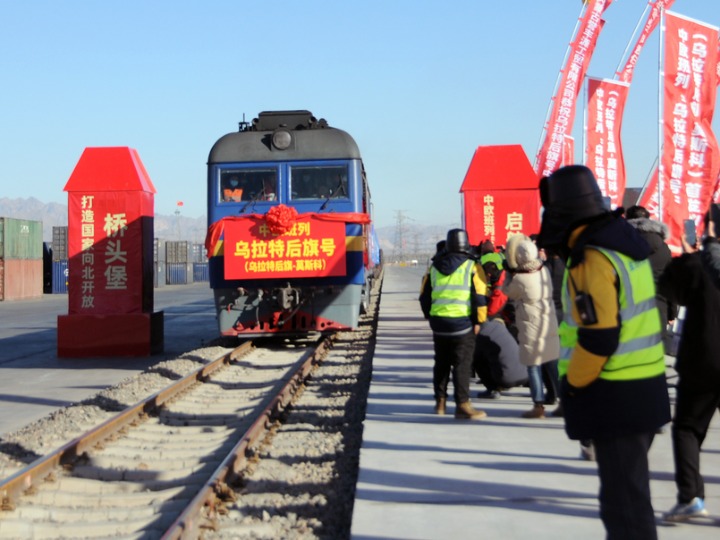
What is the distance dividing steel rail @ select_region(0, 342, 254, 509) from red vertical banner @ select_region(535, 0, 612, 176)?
37.7 feet

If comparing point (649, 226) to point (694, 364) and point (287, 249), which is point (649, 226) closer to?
point (694, 364)

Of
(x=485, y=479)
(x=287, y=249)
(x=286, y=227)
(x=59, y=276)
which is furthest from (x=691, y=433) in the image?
(x=59, y=276)

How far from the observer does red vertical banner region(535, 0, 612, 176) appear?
20.6 metres

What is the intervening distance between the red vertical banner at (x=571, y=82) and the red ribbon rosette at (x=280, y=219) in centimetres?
766

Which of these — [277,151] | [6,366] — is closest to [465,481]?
[277,151]

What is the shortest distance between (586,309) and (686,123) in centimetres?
1073

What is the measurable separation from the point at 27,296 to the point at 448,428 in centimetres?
4414

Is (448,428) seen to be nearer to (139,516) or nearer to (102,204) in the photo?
(139,516)

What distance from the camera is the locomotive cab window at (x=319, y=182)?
16.1 metres

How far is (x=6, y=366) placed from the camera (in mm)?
16047

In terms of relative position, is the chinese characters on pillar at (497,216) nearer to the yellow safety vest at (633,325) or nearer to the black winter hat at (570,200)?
the black winter hat at (570,200)

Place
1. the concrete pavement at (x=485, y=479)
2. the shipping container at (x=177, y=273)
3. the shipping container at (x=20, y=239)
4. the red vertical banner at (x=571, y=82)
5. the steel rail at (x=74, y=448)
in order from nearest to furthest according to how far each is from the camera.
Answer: the concrete pavement at (x=485, y=479) < the steel rail at (x=74, y=448) < the red vertical banner at (x=571, y=82) < the shipping container at (x=20, y=239) < the shipping container at (x=177, y=273)

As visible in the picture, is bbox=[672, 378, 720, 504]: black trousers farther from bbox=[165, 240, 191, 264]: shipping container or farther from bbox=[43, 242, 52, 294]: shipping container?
bbox=[165, 240, 191, 264]: shipping container

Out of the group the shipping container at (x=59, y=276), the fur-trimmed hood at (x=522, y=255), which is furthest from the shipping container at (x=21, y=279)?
the fur-trimmed hood at (x=522, y=255)
